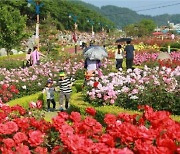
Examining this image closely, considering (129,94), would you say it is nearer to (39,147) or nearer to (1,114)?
(1,114)

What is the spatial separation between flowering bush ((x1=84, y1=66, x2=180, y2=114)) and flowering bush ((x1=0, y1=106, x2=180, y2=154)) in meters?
3.51

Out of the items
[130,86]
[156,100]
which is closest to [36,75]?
[130,86]

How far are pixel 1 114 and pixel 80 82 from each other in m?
8.01

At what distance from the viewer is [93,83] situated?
9148mm

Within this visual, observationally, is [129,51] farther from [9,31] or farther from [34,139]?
[9,31]

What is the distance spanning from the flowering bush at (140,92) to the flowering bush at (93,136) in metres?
3.51

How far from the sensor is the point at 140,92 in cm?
829

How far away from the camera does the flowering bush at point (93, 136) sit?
3.30 metres

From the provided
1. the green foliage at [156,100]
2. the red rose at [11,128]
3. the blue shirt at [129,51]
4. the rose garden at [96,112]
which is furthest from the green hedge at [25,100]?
the red rose at [11,128]

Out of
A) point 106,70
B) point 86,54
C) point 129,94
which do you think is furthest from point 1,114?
point 106,70

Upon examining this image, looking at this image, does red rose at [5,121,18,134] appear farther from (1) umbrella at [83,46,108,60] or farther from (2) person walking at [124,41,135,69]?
(2) person walking at [124,41,135,69]

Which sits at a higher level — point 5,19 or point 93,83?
point 5,19

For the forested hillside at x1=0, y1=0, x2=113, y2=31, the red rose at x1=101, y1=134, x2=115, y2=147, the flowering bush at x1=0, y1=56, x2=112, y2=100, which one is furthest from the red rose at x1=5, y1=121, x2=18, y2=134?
the forested hillside at x1=0, y1=0, x2=113, y2=31

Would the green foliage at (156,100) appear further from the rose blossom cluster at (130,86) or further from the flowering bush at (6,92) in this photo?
the flowering bush at (6,92)
